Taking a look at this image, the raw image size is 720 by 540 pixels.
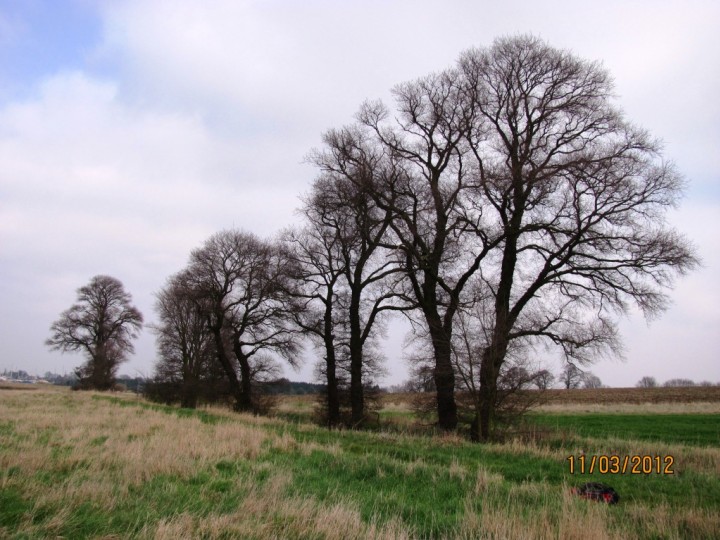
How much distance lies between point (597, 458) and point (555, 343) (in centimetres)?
683

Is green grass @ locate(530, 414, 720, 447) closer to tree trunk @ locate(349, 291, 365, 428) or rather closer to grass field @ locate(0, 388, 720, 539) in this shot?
grass field @ locate(0, 388, 720, 539)

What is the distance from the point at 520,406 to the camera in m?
14.4

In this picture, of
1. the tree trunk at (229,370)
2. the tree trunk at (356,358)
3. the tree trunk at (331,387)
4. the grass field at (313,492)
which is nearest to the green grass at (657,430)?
the grass field at (313,492)

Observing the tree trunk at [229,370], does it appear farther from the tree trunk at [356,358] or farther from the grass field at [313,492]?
the grass field at [313,492]

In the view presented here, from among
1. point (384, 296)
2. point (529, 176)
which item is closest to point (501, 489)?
point (529, 176)

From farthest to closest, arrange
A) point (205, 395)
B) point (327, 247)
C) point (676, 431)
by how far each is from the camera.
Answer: point (205, 395) < point (327, 247) < point (676, 431)

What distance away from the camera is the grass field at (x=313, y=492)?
4605 mm

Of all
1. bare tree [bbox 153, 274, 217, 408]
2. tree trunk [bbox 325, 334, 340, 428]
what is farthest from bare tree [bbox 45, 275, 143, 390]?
tree trunk [bbox 325, 334, 340, 428]

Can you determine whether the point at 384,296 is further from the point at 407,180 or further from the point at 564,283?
the point at 564,283

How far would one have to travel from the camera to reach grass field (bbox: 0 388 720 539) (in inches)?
181
